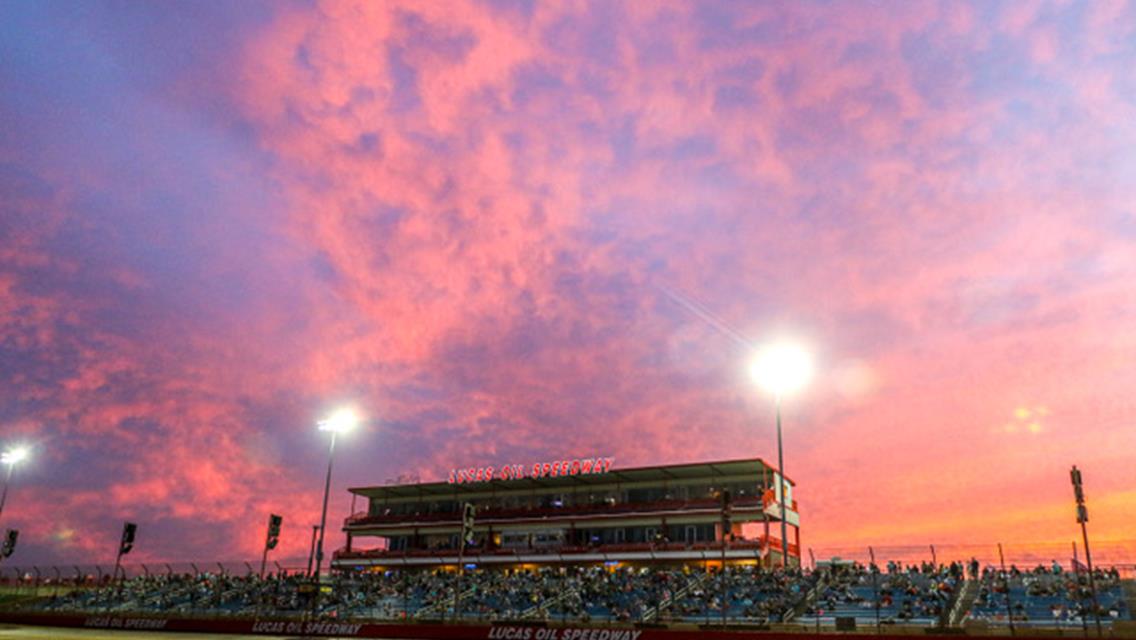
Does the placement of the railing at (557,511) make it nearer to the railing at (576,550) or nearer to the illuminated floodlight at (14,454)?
the railing at (576,550)

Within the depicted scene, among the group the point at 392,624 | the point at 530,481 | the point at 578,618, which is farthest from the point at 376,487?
the point at 578,618

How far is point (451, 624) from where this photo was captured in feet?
148

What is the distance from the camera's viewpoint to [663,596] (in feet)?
153

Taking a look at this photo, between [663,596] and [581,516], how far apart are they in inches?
1113

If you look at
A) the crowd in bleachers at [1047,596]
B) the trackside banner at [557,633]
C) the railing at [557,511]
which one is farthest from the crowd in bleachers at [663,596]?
the railing at [557,511]

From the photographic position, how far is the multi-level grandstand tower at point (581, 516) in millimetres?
68125

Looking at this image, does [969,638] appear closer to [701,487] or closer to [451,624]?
[451,624]

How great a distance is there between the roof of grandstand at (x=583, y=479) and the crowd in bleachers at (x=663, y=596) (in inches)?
340

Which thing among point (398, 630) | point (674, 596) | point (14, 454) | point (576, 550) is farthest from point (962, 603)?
point (14, 454)

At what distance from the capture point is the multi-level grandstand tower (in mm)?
68125

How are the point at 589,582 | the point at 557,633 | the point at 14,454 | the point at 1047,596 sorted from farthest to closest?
the point at 14,454, the point at 589,582, the point at 557,633, the point at 1047,596

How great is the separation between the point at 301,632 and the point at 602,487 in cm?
3559

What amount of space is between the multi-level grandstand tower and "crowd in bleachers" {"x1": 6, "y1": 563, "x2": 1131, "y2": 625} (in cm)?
412

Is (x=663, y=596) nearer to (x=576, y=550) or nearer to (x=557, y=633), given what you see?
(x=557, y=633)
